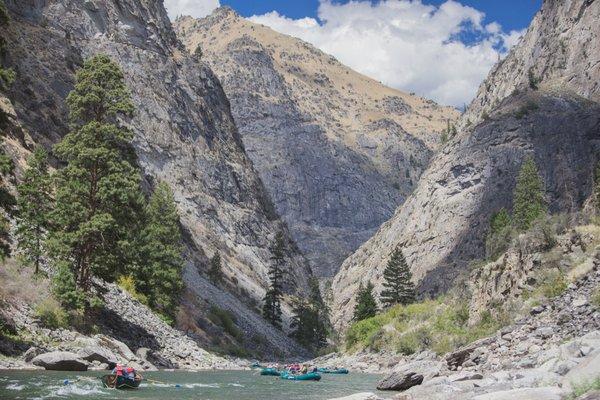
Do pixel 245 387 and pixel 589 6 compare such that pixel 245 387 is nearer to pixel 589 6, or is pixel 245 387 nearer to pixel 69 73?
pixel 69 73

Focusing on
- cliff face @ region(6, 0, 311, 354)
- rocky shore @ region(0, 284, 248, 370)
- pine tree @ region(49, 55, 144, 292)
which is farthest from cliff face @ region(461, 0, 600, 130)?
pine tree @ region(49, 55, 144, 292)

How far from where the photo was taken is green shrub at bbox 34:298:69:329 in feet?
110

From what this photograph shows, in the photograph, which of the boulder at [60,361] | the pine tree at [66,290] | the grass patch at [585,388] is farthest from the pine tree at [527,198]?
the grass patch at [585,388]

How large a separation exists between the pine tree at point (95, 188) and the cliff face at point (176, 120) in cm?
3335

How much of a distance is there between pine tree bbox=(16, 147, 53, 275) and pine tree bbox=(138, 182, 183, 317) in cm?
1380

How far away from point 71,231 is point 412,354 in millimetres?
29543

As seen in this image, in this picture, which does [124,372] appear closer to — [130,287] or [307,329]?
[130,287]

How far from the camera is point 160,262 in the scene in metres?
58.9

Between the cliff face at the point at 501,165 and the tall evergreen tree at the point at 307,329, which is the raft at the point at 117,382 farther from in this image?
the cliff face at the point at 501,165

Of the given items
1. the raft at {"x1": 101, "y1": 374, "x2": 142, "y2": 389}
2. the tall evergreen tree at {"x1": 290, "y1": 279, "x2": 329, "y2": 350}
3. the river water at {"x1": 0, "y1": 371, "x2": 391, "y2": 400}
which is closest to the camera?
the river water at {"x1": 0, "y1": 371, "x2": 391, "y2": 400}

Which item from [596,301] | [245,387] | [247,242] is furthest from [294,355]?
[596,301]

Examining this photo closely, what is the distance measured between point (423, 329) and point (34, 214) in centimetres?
3261

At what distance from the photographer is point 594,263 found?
2723 centimetres

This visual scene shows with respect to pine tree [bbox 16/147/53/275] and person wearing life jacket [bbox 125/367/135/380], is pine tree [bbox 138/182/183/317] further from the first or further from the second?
person wearing life jacket [bbox 125/367/135/380]
